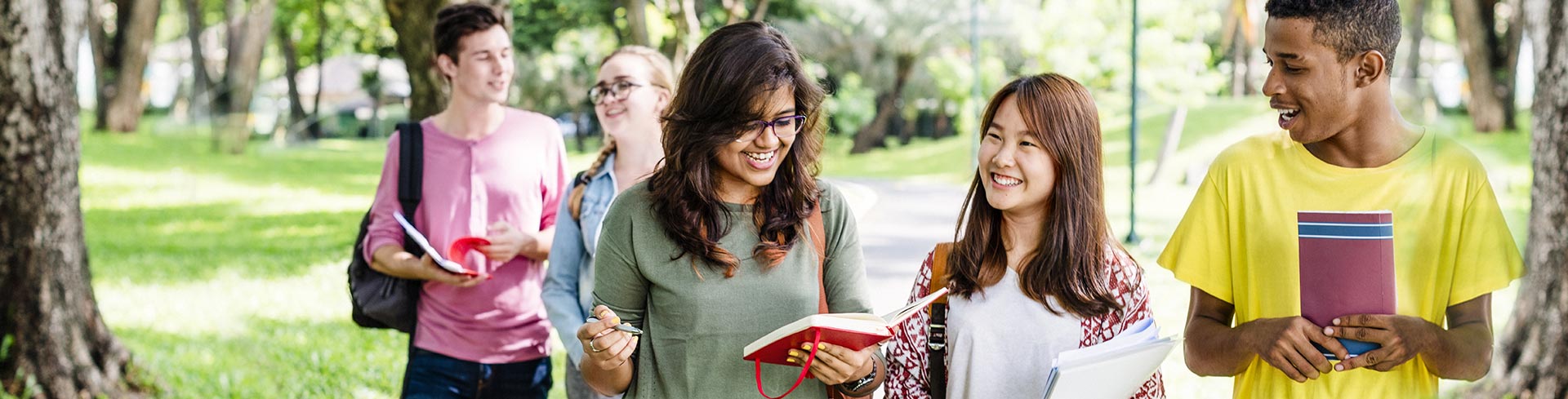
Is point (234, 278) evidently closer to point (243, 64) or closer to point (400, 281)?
point (400, 281)

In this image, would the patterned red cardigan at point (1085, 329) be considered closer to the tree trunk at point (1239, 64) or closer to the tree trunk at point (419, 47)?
the tree trunk at point (419, 47)

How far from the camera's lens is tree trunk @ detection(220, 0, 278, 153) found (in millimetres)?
24141

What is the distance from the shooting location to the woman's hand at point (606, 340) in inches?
77.8

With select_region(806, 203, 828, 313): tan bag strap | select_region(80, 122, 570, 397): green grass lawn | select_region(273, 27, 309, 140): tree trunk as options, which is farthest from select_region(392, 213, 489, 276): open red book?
select_region(273, 27, 309, 140): tree trunk

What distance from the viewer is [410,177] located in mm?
3121

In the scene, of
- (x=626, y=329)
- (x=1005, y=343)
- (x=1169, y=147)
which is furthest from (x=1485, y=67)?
(x=1169, y=147)

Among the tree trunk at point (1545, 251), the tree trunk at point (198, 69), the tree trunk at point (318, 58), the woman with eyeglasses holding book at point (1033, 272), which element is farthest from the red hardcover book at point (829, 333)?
the tree trunk at point (198, 69)

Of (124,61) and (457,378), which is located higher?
(124,61)

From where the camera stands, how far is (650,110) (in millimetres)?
3059

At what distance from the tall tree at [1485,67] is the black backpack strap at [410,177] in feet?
7.32

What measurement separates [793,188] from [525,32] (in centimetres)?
2478

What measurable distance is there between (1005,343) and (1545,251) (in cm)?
292

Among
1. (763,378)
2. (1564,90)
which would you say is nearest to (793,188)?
(763,378)

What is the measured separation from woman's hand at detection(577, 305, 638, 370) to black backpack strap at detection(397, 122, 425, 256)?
1.25 meters
